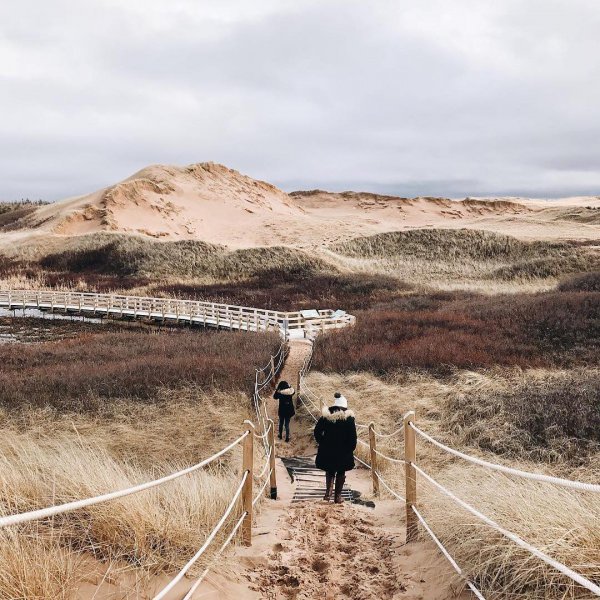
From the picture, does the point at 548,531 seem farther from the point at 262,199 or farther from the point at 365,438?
the point at 262,199

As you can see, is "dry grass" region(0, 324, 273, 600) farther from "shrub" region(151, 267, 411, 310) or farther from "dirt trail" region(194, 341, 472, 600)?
"shrub" region(151, 267, 411, 310)

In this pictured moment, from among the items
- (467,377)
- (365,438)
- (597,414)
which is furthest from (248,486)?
(467,377)

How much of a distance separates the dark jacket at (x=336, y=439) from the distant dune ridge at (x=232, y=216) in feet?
182

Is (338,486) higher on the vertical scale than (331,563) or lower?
lower

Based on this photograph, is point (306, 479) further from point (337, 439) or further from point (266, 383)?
point (266, 383)

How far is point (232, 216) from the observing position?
257 ft

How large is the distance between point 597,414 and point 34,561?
10730 mm

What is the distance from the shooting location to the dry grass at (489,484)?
12.0 ft

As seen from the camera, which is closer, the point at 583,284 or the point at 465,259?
the point at 583,284

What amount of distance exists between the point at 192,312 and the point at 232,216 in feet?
153

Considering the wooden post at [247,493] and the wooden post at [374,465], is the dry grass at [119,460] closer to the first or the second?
the wooden post at [247,493]

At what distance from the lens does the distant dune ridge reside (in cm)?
6881

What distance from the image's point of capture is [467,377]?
15.2m

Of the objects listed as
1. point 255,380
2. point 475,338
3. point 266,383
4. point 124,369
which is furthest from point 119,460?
point 475,338
